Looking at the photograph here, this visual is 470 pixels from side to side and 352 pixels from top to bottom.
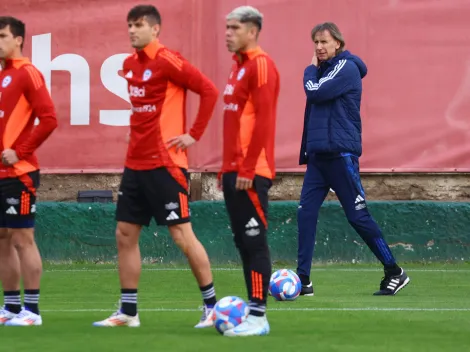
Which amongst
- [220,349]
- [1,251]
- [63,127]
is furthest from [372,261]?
[220,349]

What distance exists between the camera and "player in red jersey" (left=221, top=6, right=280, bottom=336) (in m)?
7.26

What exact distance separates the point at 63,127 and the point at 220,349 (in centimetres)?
780

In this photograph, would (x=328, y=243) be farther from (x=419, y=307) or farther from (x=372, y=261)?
(x=419, y=307)

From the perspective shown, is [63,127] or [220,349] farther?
[63,127]

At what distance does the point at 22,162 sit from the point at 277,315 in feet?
6.62

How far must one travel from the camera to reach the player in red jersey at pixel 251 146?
23.8ft

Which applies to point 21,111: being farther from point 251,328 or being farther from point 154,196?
point 251,328

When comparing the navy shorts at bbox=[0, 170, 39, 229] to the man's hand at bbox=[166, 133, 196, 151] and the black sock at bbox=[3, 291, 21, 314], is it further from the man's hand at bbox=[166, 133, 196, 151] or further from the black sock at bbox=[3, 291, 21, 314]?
the man's hand at bbox=[166, 133, 196, 151]

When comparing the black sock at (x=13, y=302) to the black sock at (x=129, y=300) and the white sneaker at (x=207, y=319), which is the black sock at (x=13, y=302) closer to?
the black sock at (x=129, y=300)

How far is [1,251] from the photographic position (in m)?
8.08

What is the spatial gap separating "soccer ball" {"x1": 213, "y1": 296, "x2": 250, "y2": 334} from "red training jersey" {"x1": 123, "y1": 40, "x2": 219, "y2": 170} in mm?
976

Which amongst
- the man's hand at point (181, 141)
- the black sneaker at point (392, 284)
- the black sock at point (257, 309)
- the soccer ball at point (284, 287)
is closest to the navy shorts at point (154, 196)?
the man's hand at point (181, 141)

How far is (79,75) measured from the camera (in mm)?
14070

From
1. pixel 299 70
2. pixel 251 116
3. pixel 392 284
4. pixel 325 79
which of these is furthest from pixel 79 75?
pixel 251 116
